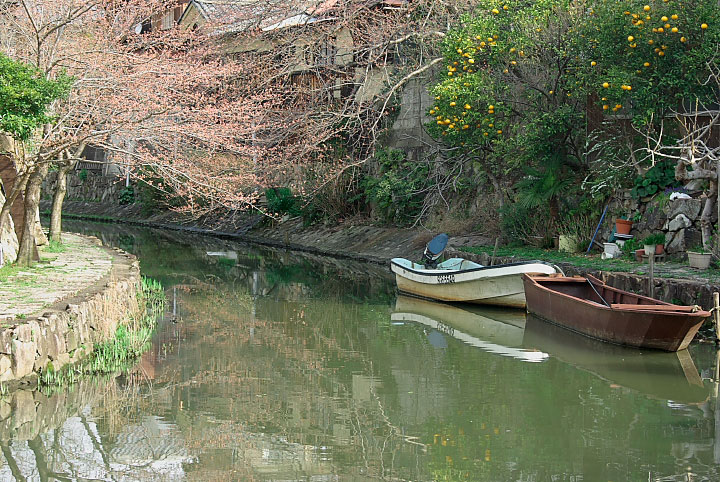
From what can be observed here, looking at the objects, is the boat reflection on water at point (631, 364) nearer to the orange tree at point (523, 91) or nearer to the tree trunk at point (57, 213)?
the orange tree at point (523, 91)

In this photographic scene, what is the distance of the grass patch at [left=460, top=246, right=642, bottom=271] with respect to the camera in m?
18.2

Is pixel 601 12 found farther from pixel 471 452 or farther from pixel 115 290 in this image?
pixel 471 452

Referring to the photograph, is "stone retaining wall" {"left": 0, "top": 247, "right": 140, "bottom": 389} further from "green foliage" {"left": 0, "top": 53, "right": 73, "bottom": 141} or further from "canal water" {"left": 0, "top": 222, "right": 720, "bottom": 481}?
"green foliage" {"left": 0, "top": 53, "right": 73, "bottom": 141}

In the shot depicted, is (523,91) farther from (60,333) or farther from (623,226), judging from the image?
(60,333)

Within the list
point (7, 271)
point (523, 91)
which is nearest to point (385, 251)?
point (523, 91)

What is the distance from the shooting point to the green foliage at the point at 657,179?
20.2 meters

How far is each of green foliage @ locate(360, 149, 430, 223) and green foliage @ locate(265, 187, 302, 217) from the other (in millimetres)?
3645

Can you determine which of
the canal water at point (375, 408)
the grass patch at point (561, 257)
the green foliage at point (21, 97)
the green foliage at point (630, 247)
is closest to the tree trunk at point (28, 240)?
the canal water at point (375, 408)

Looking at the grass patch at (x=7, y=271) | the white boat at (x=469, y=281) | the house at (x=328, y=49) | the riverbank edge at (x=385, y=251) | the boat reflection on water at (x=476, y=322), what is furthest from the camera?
the house at (x=328, y=49)

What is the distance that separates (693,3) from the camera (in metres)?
18.2

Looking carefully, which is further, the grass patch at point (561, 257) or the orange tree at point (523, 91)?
the orange tree at point (523, 91)

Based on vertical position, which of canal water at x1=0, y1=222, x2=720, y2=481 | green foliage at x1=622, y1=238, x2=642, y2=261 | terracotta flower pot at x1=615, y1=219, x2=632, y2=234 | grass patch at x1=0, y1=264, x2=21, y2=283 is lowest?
canal water at x1=0, y1=222, x2=720, y2=481

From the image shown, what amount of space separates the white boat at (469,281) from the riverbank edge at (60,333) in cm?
708

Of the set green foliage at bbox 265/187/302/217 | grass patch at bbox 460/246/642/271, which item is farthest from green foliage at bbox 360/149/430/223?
grass patch at bbox 460/246/642/271
